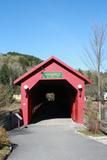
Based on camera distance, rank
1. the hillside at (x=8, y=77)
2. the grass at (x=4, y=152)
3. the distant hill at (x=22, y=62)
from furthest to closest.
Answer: the distant hill at (x=22, y=62) → the hillside at (x=8, y=77) → the grass at (x=4, y=152)

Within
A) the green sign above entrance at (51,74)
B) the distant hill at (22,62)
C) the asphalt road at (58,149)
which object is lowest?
the asphalt road at (58,149)

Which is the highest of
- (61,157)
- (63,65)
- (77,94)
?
(63,65)

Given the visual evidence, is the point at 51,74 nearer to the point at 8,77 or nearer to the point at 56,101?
the point at 56,101

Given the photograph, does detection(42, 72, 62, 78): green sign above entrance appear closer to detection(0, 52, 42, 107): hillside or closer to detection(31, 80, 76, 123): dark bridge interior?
detection(0, 52, 42, 107): hillside

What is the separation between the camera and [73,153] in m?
13.9

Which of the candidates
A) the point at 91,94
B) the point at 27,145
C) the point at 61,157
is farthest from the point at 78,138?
the point at 91,94

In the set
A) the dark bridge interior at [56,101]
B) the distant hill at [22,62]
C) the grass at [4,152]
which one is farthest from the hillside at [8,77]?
the grass at [4,152]

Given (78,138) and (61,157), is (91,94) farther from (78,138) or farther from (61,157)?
(61,157)

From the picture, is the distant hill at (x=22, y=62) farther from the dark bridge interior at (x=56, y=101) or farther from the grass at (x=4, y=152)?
the grass at (x=4, y=152)

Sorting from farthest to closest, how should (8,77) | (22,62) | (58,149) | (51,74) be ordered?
(22,62), (8,77), (51,74), (58,149)

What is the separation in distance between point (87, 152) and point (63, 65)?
1436cm

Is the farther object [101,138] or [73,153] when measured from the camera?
[101,138]

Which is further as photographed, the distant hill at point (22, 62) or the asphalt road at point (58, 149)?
the distant hill at point (22, 62)

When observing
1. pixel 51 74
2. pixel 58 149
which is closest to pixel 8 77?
pixel 51 74
